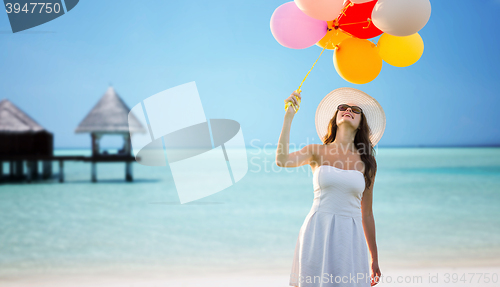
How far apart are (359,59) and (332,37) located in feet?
0.68

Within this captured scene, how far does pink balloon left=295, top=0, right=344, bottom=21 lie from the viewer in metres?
1.79

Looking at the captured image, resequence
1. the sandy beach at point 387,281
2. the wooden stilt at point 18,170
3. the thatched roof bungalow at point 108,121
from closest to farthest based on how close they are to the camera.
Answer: the sandy beach at point 387,281 → the thatched roof bungalow at point 108,121 → the wooden stilt at point 18,170

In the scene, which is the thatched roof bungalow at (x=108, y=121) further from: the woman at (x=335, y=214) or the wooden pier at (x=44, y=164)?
the woman at (x=335, y=214)

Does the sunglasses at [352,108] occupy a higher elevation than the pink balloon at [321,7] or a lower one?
lower

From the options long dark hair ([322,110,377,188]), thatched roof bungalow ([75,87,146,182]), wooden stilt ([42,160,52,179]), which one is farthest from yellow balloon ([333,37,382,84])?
wooden stilt ([42,160,52,179])

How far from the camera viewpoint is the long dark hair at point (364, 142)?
1918mm

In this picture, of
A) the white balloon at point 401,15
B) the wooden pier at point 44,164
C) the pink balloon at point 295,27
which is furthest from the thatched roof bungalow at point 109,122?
the white balloon at point 401,15

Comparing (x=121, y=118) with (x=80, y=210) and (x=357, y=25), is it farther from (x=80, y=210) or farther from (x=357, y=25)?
(x=357, y=25)

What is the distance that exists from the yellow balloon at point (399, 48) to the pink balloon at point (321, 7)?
477mm

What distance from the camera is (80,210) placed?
43.0 ft

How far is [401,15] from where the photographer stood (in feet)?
5.72

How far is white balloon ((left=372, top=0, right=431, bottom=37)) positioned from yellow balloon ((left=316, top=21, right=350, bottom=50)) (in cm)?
35

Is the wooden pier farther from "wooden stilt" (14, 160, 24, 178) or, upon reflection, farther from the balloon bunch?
the balloon bunch

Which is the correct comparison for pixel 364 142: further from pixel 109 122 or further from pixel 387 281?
pixel 109 122
